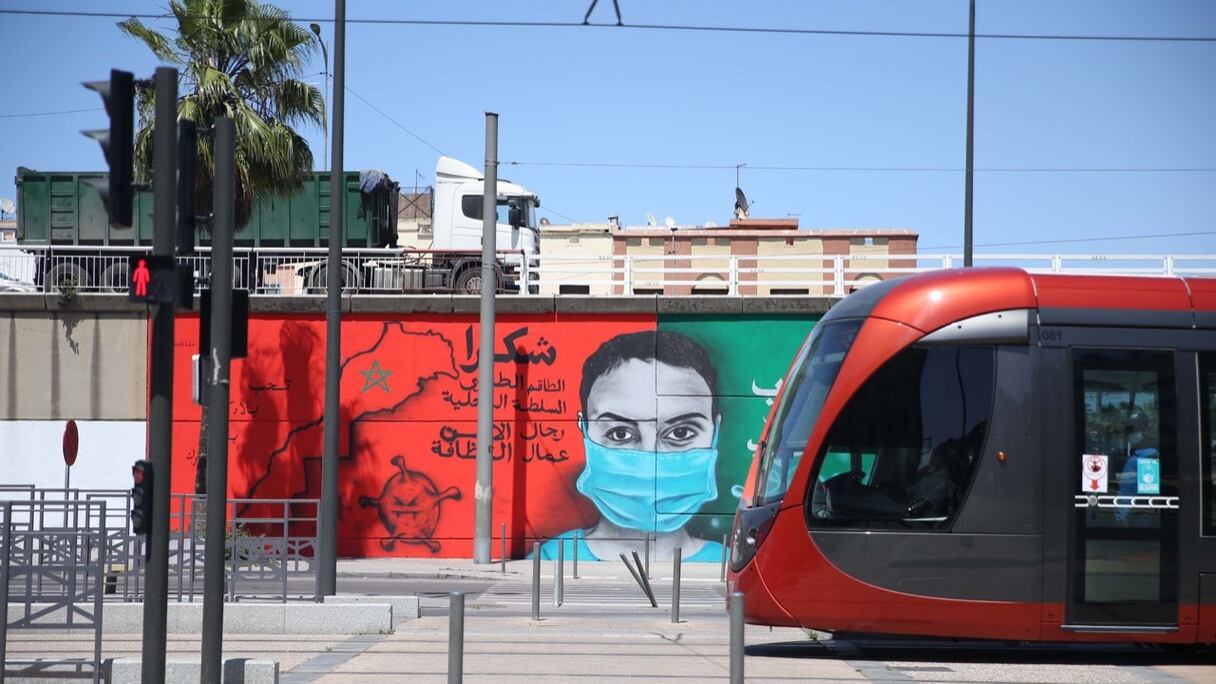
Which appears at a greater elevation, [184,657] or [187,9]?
A: [187,9]

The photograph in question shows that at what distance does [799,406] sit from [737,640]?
12.9ft

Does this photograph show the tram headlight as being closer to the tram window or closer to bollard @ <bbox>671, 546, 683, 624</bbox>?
bollard @ <bbox>671, 546, 683, 624</bbox>

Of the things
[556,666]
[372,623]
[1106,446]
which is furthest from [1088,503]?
[372,623]

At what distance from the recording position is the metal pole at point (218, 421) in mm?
9086

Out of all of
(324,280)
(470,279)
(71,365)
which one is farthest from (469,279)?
(71,365)

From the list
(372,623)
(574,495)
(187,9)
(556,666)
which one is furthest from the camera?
(574,495)

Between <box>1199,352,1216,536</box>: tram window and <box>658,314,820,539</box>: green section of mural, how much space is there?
43.7 feet

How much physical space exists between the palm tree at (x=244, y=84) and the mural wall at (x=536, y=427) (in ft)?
12.4

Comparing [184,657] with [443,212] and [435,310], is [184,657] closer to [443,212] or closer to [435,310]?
[435,310]

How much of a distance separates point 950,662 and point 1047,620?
96 centimetres

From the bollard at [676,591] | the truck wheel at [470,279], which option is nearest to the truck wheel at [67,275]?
the truck wheel at [470,279]

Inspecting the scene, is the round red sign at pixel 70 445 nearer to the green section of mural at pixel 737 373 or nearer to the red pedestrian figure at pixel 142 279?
the green section of mural at pixel 737 373

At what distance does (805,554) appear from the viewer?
446 inches

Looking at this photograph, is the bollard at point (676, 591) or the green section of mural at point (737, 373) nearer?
the bollard at point (676, 591)
